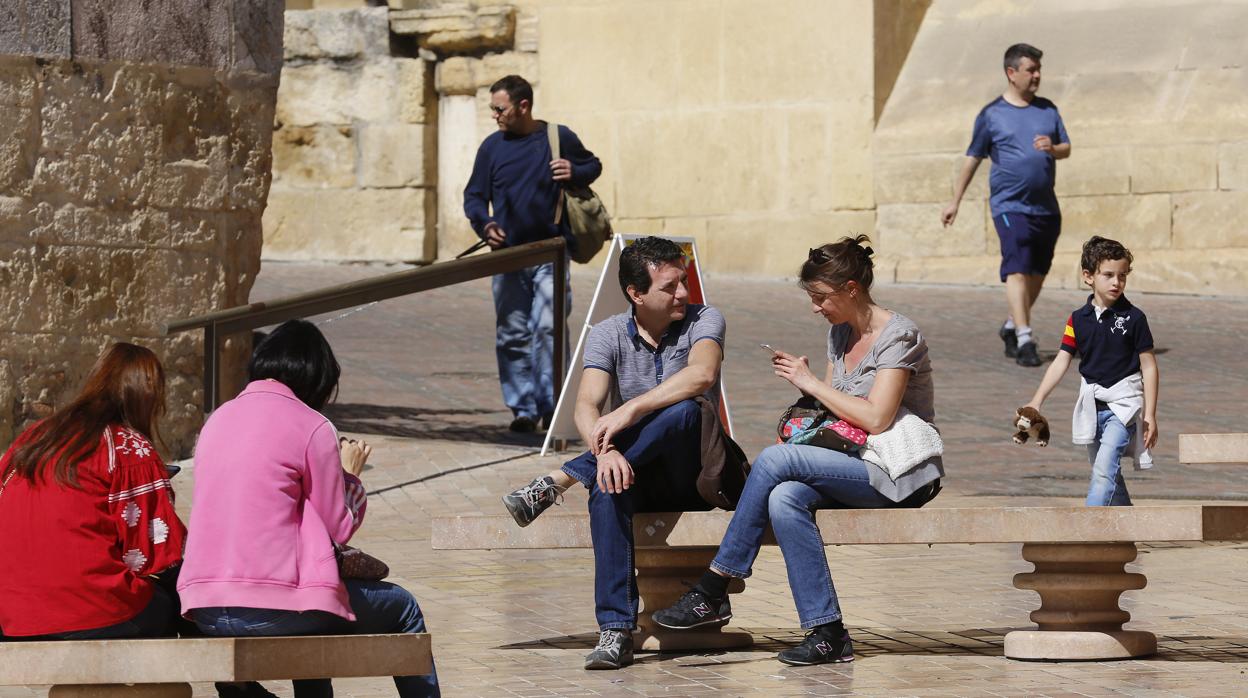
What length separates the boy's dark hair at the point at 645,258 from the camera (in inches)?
256

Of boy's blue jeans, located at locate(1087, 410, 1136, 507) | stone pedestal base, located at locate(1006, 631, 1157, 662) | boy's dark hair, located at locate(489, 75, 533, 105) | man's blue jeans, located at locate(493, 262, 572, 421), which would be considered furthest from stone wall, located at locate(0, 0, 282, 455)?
stone pedestal base, located at locate(1006, 631, 1157, 662)

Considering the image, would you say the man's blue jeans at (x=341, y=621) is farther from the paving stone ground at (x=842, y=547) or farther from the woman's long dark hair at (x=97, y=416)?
the paving stone ground at (x=842, y=547)

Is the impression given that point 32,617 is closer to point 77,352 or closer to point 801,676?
point 801,676

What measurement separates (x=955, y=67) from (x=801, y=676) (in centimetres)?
1282

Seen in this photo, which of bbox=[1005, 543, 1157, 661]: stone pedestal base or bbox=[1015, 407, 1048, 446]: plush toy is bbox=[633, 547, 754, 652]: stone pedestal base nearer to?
bbox=[1005, 543, 1157, 661]: stone pedestal base

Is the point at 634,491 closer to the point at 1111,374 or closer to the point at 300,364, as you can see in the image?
the point at 300,364

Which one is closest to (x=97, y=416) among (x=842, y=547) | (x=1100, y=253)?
(x=1100, y=253)

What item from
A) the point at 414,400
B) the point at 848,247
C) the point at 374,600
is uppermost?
the point at 848,247

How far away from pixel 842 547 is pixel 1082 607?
2.58m

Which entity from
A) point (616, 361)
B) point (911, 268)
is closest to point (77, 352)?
point (616, 361)

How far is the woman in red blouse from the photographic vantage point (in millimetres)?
4766

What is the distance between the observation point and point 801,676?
19.6 ft

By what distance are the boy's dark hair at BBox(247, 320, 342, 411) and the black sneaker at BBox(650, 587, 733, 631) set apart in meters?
1.60

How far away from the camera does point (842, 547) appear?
8797mm
